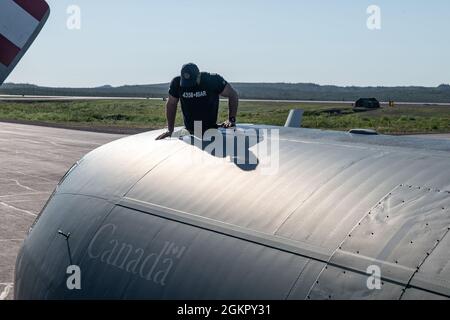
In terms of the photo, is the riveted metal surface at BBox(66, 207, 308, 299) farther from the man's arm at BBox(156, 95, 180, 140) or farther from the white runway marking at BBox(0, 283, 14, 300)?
the white runway marking at BBox(0, 283, 14, 300)

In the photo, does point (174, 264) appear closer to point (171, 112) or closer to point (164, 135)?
point (164, 135)

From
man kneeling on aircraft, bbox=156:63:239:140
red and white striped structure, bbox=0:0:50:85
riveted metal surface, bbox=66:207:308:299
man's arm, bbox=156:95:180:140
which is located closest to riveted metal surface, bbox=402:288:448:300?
riveted metal surface, bbox=66:207:308:299

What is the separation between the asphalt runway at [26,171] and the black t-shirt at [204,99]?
6152mm

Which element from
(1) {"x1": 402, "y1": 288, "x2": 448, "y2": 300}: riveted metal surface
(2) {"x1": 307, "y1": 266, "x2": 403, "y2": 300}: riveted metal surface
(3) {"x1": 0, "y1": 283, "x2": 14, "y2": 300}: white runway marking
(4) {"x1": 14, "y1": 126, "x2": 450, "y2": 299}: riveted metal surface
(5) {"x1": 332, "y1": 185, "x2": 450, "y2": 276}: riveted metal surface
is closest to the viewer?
(1) {"x1": 402, "y1": 288, "x2": 448, "y2": 300}: riveted metal surface

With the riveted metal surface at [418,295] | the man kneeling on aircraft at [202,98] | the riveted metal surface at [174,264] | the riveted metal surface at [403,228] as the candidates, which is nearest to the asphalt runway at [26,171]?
the man kneeling on aircraft at [202,98]

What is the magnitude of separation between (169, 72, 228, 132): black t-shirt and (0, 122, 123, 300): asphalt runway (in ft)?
20.2

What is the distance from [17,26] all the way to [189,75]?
405cm

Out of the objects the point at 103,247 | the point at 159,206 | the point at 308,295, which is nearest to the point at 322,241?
the point at 308,295

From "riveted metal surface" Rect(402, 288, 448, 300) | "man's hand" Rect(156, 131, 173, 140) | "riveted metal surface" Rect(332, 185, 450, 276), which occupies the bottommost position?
"riveted metal surface" Rect(402, 288, 448, 300)

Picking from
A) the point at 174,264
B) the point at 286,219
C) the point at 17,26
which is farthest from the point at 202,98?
the point at 17,26

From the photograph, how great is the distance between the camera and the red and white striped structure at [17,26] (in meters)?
2.95

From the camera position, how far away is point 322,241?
4.40m

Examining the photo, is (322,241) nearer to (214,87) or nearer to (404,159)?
(404,159)

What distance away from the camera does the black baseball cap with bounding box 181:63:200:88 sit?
6934 mm
